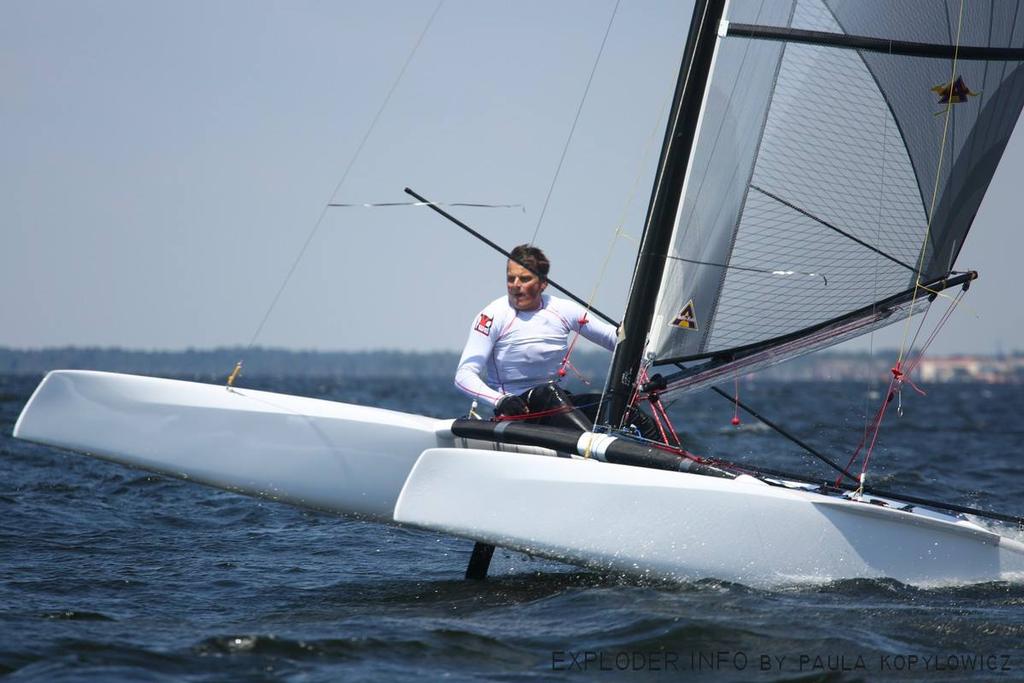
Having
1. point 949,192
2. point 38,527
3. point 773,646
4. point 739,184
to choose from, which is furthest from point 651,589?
point 38,527

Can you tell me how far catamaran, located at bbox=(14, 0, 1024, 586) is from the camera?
14.3 feet

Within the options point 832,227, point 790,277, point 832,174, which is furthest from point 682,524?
point 832,174

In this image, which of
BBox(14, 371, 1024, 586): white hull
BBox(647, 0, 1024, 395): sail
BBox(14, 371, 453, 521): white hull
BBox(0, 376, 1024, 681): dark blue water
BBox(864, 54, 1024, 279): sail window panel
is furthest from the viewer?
BBox(864, 54, 1024, 279): sail window panel

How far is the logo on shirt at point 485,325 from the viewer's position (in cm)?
515

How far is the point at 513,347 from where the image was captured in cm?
521

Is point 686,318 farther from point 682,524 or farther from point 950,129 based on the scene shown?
point 950,129

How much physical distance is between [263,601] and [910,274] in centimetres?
319

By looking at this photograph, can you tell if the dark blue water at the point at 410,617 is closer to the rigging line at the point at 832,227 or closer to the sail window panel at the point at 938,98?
the rigging line at the point at 832,227

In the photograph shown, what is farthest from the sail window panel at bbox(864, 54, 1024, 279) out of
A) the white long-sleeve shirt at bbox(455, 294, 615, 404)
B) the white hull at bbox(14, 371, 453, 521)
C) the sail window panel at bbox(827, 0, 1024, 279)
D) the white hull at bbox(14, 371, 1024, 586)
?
the white hull at bbox(14, 371, 453, 521)

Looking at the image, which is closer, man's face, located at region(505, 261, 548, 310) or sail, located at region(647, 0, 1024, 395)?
man's face, located at region(505, 261, 548, 310)

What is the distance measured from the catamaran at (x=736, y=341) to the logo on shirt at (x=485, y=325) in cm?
41

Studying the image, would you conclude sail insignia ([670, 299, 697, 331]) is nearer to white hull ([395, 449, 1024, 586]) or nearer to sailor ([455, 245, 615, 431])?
sailor ([455, 245, 615, 431])

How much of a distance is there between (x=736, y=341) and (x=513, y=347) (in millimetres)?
1098

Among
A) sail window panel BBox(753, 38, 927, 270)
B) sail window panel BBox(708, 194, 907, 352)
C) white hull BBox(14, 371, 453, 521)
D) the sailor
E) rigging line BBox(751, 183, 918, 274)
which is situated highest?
sail window panel BBox(753, 38, 927, 270)
